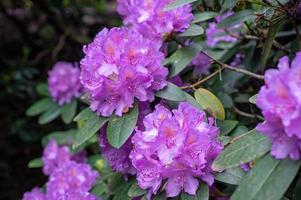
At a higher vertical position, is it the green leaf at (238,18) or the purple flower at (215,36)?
the green leaf at (238,18)

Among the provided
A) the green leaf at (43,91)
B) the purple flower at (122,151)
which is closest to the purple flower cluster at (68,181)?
the purple flower at (122,151)

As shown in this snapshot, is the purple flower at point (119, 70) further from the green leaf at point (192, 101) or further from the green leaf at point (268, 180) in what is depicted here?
the green leaf at point (268, 180)

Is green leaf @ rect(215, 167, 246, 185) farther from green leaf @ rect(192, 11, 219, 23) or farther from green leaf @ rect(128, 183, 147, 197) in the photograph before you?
green leaf @ rect(192, 11, 219, 23)

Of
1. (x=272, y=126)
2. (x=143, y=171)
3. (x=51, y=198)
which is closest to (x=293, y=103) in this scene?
(x=272, y=126)

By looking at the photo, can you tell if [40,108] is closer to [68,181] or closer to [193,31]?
[68,181]

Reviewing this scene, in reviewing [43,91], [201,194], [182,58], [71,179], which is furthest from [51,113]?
[201,194]

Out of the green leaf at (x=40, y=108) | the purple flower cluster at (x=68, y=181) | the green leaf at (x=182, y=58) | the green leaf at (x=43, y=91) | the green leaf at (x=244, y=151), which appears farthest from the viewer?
the green leaf at (x=43, y=91)

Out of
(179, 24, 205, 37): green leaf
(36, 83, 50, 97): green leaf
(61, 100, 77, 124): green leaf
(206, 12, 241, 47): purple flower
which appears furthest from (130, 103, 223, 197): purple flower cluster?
(36, 83, 50, 97): green leaf
